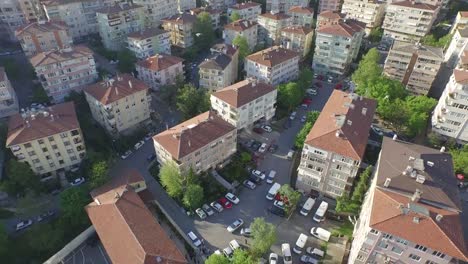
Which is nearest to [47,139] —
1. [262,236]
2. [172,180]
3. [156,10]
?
[172,180]

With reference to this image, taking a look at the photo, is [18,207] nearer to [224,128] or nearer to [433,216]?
[224,128]

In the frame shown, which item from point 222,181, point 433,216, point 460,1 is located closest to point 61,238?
point 222,181

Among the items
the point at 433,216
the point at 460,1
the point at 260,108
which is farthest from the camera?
the point at 460,1

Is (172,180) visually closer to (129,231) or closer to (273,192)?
(129,231)

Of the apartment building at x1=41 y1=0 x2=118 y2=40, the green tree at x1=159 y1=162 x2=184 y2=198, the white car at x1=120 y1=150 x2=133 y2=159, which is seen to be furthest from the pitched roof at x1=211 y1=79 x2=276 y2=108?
the apartment building at x1=41 y1=0 x2=118 y2=40

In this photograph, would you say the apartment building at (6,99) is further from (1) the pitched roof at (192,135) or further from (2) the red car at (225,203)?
(2) the red car at (225,203)

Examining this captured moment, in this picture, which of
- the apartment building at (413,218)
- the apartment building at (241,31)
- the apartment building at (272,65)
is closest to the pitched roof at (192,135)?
the apartment building at (272,65)

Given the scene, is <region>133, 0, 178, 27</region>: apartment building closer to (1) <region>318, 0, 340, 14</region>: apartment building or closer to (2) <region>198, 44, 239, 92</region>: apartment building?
(2) <region>198, 44, 239, 92</region>: apartment building
